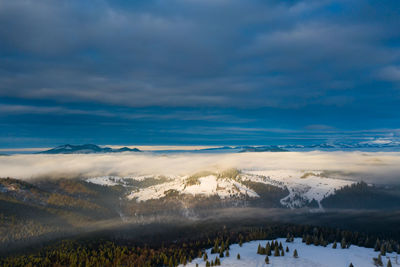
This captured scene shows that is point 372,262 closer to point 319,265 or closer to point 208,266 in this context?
point 319,265

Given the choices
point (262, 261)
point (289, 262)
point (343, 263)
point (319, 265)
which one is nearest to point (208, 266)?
point (262, 261)

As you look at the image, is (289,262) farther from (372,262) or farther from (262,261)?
(372,262)

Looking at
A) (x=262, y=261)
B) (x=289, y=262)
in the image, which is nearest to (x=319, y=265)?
(x=289, y=262)

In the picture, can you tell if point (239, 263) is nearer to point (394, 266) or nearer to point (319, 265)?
point (319, 265)

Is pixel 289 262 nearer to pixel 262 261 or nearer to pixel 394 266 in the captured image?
pixel 262 261

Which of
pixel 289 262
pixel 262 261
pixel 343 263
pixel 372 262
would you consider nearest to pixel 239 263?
pixel 262 261

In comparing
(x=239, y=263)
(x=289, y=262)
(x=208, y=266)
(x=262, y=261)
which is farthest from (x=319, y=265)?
(x=208, y=266)
